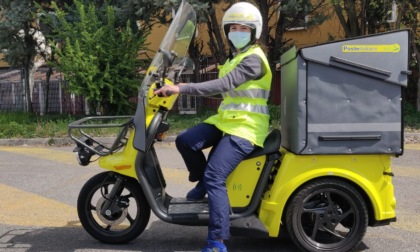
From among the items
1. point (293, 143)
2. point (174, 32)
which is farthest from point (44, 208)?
point (293, 143)

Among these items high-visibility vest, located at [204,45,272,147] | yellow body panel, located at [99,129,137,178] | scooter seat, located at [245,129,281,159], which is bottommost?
yellow body panel, located at [99,129,137,178]

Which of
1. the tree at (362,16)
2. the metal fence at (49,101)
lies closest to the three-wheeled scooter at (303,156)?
the tree at (362,16)

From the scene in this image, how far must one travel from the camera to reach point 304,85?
3.78 meters

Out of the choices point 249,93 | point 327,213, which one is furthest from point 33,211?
point 327,213

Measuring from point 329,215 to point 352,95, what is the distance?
973mm

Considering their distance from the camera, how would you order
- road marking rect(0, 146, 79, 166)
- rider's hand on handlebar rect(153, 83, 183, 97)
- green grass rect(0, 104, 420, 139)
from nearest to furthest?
rider's hand on handlebar rect(153, 83, 183, 97)
road marking rect(0, 146, 79, 166)
green grass rect(0, 104, 420, 139)

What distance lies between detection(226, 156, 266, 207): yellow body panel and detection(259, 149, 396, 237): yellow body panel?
0.60ft

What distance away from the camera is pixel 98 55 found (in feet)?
45.5

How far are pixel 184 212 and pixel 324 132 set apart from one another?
1293 millimetres

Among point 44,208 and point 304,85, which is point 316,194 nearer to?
point 304,85

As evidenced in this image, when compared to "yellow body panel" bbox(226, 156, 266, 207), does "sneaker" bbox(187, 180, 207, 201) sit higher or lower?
lower

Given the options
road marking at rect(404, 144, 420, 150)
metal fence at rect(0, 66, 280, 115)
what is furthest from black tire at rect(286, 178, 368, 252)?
metal fence at rect(0, 66, 280, 115)

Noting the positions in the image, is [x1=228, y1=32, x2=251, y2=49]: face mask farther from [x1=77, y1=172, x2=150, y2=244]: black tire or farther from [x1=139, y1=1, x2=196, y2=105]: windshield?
[x1=77, y1=172, x2=150, y2=244]: black tire

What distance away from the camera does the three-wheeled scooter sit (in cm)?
375
